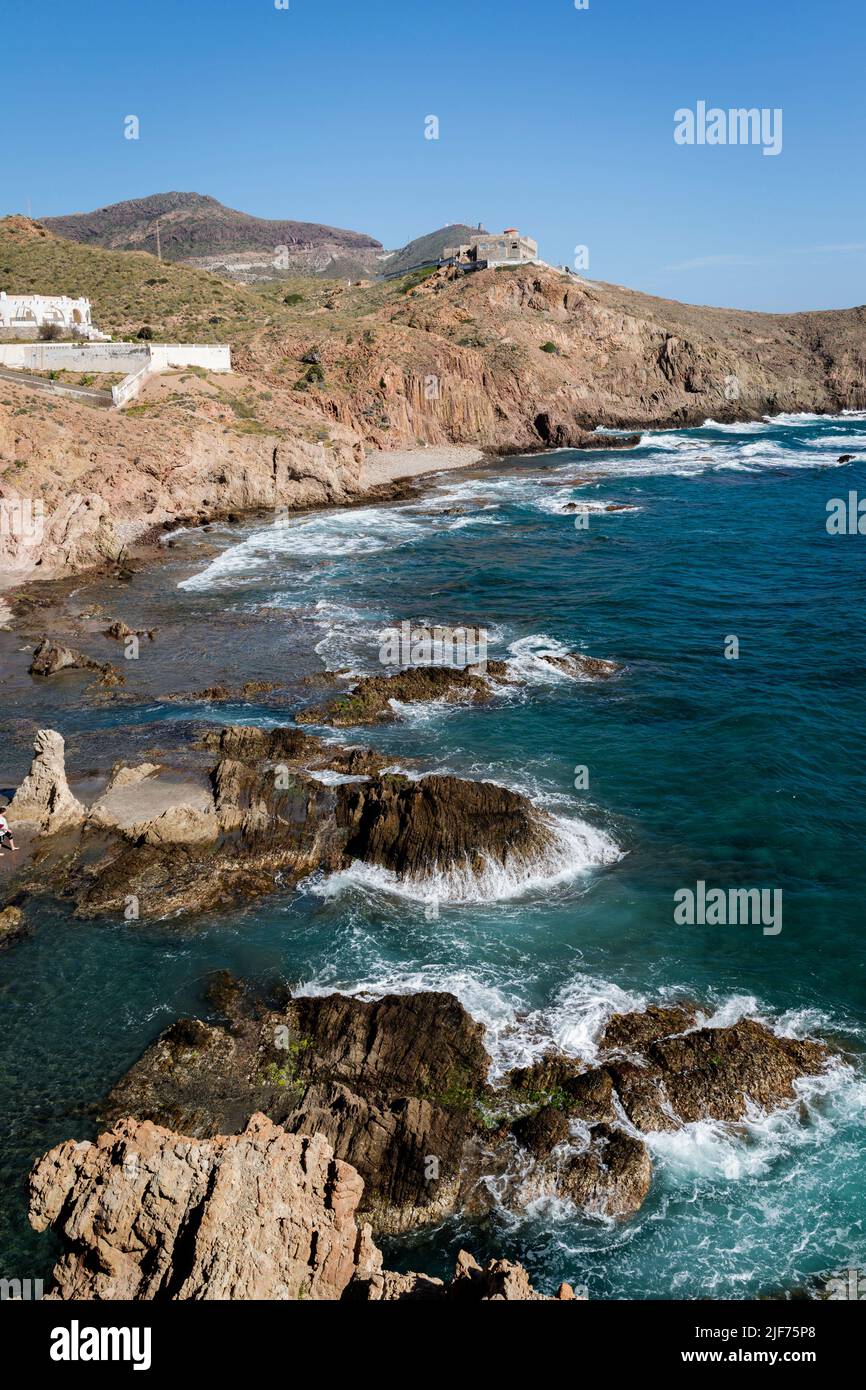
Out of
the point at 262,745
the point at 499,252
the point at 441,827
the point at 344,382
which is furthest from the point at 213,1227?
the point at 499,252

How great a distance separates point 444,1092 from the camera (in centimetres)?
1524

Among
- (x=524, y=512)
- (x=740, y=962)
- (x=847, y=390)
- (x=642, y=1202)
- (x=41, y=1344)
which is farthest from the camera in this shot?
(x=847, y=390)

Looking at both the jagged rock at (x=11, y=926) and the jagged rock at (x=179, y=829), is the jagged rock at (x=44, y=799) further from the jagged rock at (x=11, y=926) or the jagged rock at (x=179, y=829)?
the jagged rock at (x=11, y=926)

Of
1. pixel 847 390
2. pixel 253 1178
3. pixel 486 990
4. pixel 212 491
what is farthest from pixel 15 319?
pixel 847 390

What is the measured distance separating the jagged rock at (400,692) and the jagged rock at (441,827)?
271 inches

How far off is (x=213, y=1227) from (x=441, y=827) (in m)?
13.0

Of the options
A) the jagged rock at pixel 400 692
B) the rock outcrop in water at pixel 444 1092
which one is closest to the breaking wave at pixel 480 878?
the rock outcrop in water at pixel 444 1092

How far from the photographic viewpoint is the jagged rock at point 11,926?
19250 mm

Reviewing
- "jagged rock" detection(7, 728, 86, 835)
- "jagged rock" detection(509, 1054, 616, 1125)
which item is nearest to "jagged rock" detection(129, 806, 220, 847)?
"jagged rock" detection(7, 728, 86, 835)

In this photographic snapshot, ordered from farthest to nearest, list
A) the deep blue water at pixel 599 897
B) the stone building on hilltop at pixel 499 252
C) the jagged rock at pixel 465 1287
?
the stone building on hilltop at pixel 499 252 → the deep blue water at pixel 599 897 → the jagged rock at pixel 465 1287

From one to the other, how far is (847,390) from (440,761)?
430ft

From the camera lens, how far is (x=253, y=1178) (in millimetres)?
9859

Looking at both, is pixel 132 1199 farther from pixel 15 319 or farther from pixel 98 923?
pixel 15 319

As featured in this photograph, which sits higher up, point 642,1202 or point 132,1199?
point 132,1199
